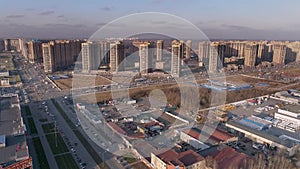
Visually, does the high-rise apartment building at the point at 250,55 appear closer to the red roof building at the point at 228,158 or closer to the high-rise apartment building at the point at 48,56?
the high-rise apartment building at the point at 48,56

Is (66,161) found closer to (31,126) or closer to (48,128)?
(48,128)

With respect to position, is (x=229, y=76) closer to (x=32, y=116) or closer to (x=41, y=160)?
(x=32, y=116)

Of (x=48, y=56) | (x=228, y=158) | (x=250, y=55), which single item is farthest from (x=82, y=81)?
(x=250, y=55)

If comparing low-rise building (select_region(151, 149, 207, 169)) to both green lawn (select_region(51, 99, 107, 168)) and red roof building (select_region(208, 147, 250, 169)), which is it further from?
green lawn (select_region(51, 99, 107, 168))

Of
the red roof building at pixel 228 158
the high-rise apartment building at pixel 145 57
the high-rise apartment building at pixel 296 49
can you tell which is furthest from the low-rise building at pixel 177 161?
the high-rise apartment building at pixel 296 49

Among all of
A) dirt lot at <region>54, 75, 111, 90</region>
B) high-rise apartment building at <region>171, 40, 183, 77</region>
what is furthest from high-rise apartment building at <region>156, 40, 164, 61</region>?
dirt lot at <region>54, 75, 111, 90</region>
